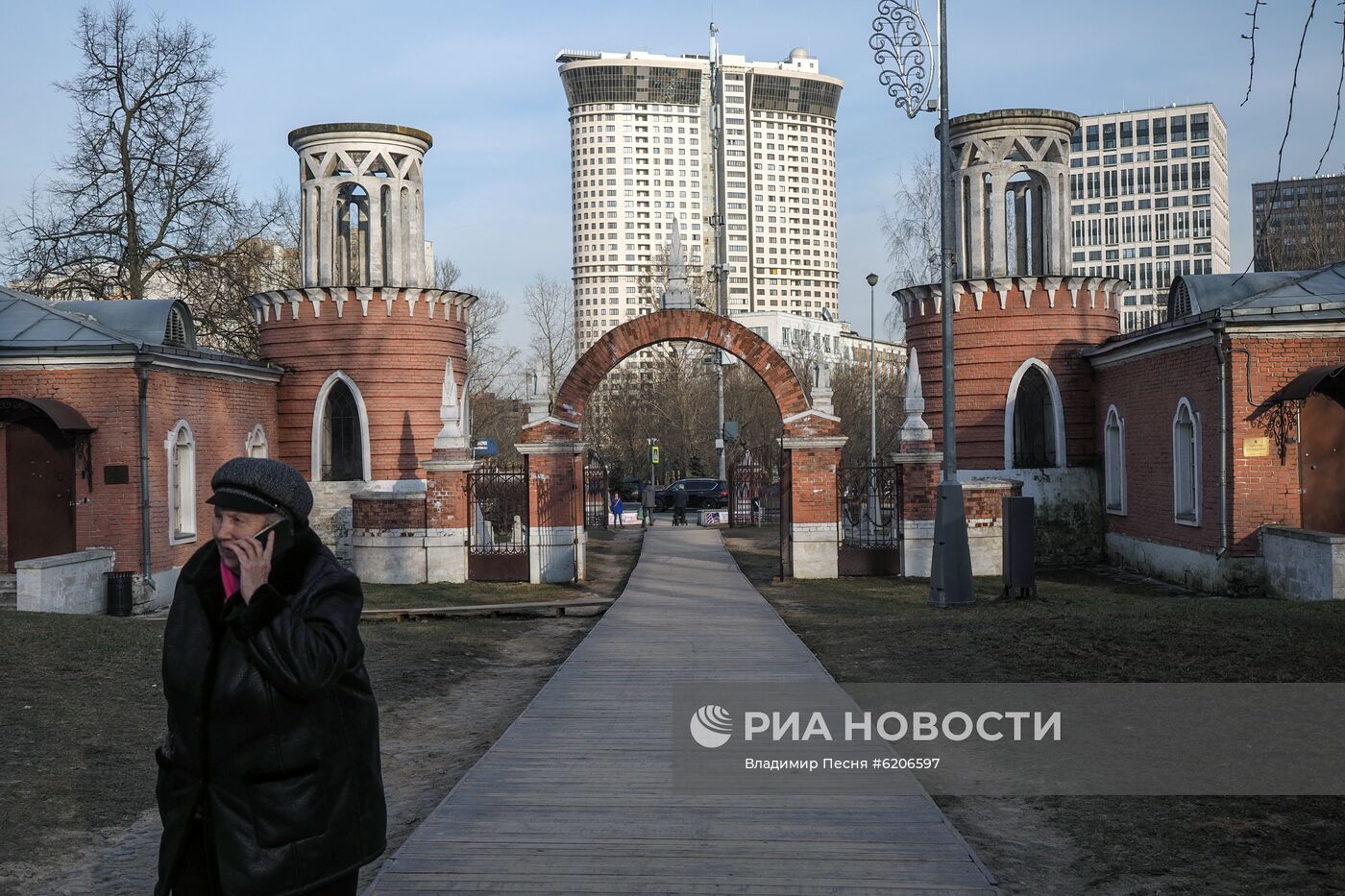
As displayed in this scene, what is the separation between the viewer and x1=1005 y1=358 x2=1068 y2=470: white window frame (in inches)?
950

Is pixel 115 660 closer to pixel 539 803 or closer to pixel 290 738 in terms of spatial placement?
pixel 539 803

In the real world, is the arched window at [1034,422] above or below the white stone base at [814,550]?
above

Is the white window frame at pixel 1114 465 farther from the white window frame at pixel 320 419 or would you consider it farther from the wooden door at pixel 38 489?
the wooden door at pixel 38 489

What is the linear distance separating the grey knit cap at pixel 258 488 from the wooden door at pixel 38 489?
17.1 m

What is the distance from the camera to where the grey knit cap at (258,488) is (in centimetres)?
358

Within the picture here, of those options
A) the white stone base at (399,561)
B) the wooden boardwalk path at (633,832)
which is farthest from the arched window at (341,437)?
the wooden boardwalk path at (633,832)

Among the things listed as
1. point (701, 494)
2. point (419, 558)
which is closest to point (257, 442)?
point (419, 558)

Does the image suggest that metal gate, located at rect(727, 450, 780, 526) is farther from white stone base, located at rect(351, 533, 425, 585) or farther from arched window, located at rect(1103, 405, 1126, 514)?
white stone base, located at rect(351, 533, 425, 585)

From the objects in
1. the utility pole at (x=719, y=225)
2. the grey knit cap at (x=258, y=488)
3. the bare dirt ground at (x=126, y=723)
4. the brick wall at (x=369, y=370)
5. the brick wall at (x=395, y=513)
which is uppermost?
the utility pole at (x=719, y=225)

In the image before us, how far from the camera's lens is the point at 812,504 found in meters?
A: 21.0

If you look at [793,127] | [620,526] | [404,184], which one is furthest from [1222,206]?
[404,184]

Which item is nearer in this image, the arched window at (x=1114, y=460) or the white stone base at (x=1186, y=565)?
the white stone base at (x=1186, y=565)

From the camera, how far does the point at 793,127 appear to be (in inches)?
4267

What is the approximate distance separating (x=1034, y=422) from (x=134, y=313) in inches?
669
